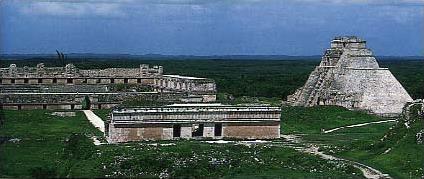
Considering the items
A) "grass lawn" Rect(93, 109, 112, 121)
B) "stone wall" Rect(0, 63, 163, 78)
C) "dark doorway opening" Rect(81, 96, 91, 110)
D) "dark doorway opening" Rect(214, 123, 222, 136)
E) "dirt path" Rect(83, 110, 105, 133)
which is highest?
"stone wall" Rect(0, 63, 163, 78)

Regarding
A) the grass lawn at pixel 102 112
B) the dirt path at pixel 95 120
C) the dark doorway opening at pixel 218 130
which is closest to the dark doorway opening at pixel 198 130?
the dark doorway opening at pixel 218 130

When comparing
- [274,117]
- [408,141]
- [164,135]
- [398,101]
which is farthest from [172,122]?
[398,101]

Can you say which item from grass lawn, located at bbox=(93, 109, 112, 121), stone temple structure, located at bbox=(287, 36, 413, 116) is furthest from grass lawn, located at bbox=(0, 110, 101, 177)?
stone temple structure, located at bbox=(287, 36, 413, 116)

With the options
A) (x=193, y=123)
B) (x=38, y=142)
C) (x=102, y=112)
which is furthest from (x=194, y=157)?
(x=102, y=112)

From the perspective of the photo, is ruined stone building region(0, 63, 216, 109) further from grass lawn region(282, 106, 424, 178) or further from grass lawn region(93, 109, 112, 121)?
grass lawn region(282, 106, 424, 178)

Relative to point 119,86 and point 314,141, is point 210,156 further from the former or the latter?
point 119,86

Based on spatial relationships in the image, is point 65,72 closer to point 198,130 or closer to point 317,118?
point 317,118

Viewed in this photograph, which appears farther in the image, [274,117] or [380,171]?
[274,117]

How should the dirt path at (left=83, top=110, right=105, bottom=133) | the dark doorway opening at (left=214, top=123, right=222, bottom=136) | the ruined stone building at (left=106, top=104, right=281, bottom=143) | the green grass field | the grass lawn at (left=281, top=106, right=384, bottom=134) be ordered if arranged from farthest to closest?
1. the grass lawn at (left=281, top=106, right=384, bottom=134)
2. the dirt path at (left=83, top=110, right=105, bottom=133)
3. the dark doorway opening at (left=214, top=123, right=222, bottom=136)
4. the ruined stone building at (left=106, top=104, right=281, bottom=143)
5. the green grass field
